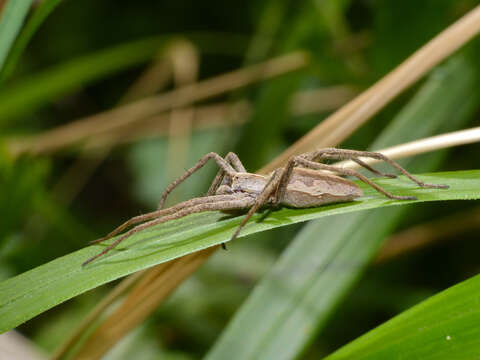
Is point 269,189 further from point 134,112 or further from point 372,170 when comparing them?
point 134,112

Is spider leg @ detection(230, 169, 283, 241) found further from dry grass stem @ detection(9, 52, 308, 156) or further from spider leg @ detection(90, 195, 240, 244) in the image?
dry grass stem @ detection(9, 52, 308, 156)

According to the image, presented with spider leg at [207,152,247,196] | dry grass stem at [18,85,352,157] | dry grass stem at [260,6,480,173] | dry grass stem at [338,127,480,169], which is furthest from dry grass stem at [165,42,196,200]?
dry grass stem at [338,127,480,169]

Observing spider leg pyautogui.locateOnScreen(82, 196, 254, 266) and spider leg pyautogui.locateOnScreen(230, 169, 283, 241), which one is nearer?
spider leg pyautogui.locateOnScreen(82, 196, 254, 266)

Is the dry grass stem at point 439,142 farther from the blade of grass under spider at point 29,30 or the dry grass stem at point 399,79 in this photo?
the blade of grass under spider at point 29,30

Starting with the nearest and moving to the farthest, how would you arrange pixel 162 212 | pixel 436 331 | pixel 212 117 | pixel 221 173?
pixel 436 331, pixel 162 212, pixel 221 173, pixel 212 117

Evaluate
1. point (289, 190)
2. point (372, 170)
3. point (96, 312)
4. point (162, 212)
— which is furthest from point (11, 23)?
point (372, 170)

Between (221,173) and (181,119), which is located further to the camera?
(181,119)


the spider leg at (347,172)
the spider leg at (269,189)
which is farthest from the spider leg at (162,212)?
the spider leg at (347,172)
